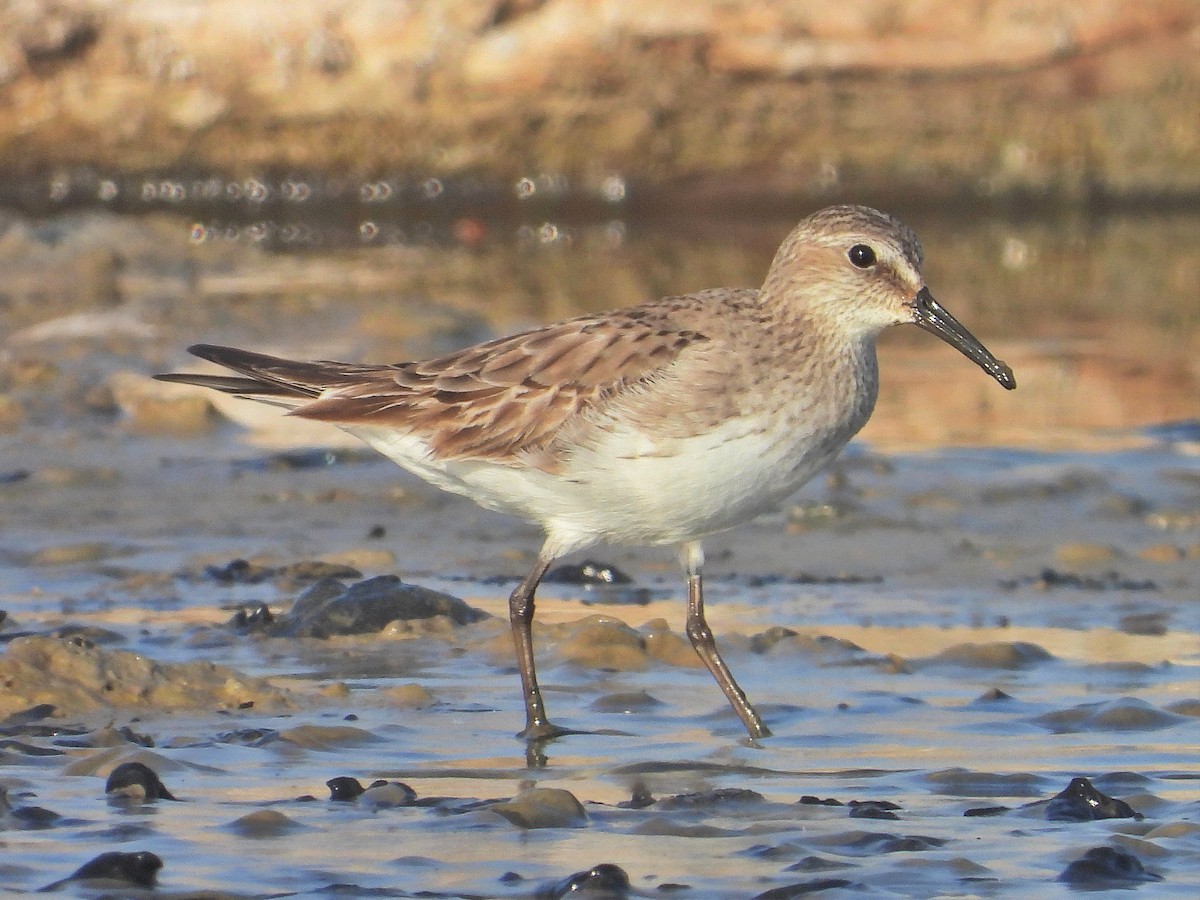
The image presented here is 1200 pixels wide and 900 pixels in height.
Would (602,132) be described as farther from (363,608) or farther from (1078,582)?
(363,608)

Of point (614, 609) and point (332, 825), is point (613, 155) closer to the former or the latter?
point (614, 609)

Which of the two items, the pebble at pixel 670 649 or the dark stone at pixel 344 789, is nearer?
the dark stone at pixel 344 789

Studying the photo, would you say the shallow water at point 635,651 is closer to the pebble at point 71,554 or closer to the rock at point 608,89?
the pebble at point 71,554

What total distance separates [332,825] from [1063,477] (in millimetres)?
5127

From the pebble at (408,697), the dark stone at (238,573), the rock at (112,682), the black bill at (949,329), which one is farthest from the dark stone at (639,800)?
the dark stone at (238,573)

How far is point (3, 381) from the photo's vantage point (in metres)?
10.6

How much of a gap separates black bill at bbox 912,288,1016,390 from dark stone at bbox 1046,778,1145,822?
181 centimetres

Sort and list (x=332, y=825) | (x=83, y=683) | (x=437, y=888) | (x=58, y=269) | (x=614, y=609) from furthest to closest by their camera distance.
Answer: (x=58, y=269) < (x=614, y=609) < (x=83, y=683) < (x=332, y=825) < (x=437, y=888)

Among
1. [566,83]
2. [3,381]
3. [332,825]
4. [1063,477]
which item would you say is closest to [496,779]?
[332,825]

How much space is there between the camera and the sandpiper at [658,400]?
606 cm

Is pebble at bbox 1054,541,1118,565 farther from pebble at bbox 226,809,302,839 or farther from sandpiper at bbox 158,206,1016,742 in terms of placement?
pebble at bbox 226,809,302,839

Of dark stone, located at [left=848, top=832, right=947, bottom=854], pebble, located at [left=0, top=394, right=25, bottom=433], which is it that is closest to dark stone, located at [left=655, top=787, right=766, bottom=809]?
dark stone, located at [left=848, top=832, right=947, bottom=854]

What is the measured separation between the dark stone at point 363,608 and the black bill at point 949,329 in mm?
1744

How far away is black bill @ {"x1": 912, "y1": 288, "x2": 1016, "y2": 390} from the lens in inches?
256
